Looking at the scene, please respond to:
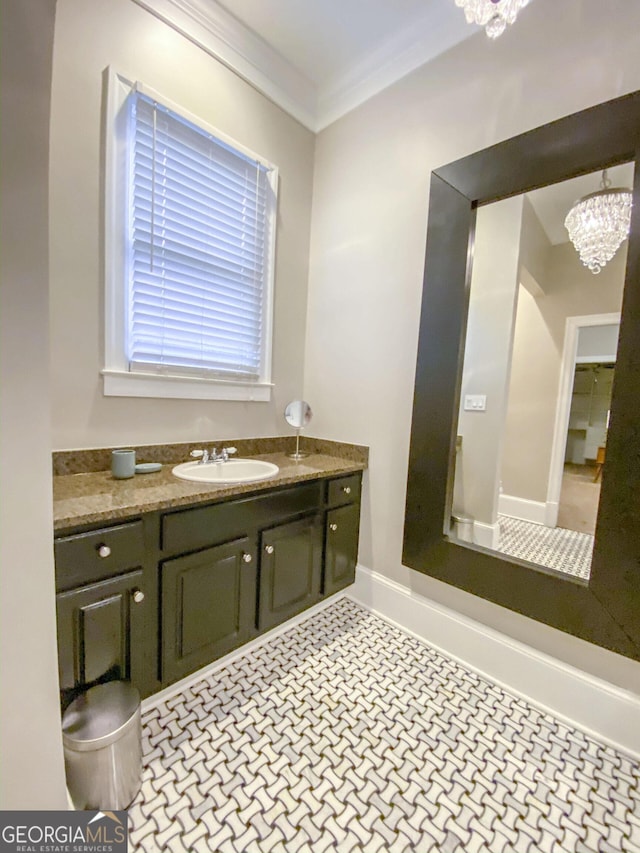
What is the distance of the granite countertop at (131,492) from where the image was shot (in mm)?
1101

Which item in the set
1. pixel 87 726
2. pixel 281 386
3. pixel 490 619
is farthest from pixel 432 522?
pixel 87 726

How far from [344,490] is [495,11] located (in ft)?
6.51

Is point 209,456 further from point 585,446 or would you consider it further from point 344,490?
point 585,446

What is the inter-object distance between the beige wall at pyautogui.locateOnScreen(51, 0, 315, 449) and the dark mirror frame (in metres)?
1.21

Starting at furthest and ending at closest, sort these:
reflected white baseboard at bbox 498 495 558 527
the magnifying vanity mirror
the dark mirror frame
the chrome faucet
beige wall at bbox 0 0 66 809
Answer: the magnifying vanity mirror → the chrome faucet → reflected white baseboard at bbox 498 495 558 527 → the dark mirror frame → beige wall at bbox 0 0 66 809

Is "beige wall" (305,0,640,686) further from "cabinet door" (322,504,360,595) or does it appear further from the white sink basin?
the white sink basin

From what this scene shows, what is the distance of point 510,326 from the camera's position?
159cm

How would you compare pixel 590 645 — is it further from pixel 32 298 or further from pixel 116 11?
pixel 116 11

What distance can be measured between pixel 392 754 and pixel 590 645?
88 cm

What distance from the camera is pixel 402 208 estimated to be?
1.90m

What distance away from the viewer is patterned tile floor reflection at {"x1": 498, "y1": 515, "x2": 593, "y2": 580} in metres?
1.38

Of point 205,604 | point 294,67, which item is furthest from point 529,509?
point 294,67

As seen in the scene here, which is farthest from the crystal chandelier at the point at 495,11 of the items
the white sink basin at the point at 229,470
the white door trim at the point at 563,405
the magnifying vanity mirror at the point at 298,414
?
the white sink basin at the point at 229,470
